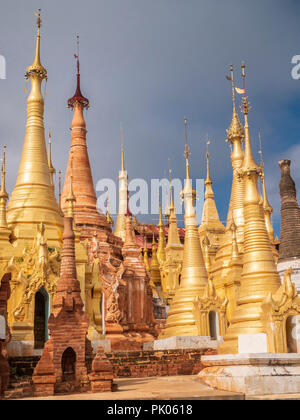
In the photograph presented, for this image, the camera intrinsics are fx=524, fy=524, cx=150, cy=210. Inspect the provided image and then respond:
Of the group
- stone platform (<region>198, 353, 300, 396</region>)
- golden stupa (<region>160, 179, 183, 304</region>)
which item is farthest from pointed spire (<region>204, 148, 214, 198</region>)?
stone platform (<region>198, 353, 300, 396</region>)

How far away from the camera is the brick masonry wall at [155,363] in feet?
54.5

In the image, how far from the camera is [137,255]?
90.8 feet

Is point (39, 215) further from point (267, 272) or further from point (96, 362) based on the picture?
point (96, 362)

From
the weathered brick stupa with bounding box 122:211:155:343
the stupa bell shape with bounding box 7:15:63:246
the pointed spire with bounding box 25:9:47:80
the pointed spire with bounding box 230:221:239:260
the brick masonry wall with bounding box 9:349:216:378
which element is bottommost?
the brick masonry wall with bounding box 9:349:216:378

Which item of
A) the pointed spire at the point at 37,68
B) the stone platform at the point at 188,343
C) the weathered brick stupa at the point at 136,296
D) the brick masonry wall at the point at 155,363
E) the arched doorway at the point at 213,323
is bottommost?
the brick masonry wall at the point at 155,363

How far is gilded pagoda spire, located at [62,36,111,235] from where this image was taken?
95.6ft

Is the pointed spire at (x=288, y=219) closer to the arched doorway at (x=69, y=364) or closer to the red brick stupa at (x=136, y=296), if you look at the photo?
the red brick stupa at (x=136, y=296)

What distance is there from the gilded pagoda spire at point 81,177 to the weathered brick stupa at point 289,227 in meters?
11.1

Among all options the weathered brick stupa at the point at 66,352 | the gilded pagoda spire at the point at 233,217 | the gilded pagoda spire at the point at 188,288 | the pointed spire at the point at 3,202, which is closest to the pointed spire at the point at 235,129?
the gilded pagoda spire at the point at 233,217

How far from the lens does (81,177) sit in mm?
30969

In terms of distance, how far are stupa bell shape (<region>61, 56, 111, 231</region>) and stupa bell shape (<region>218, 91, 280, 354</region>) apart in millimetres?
12909

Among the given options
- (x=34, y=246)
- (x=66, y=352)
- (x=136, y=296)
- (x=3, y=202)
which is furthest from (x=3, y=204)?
(x=66, y=352)

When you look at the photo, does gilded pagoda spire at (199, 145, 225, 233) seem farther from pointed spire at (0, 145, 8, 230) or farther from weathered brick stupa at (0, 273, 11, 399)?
weathered brick stupa at (0, 273, 11, 399)
